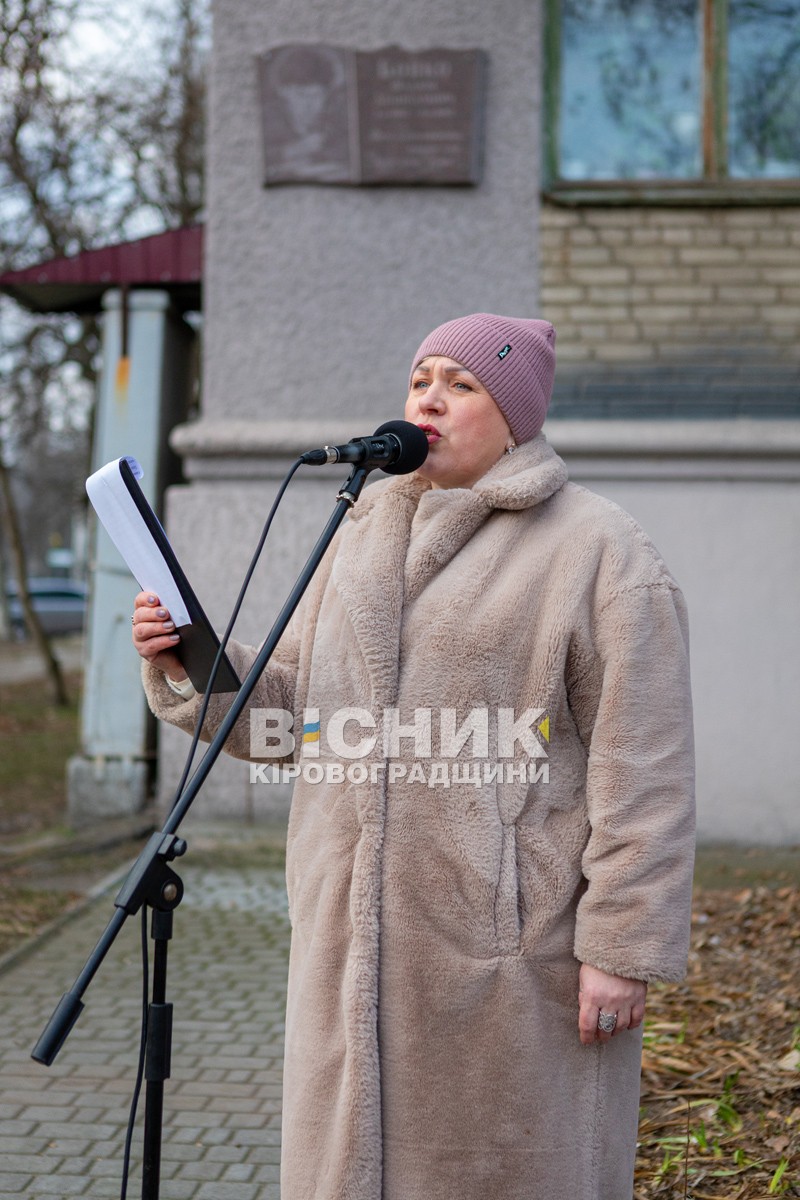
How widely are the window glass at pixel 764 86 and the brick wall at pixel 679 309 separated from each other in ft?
1.36

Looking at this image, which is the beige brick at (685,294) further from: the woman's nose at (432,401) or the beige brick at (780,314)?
the woman's nose at (432,401)

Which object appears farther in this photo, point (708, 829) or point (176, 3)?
point (176, 3)

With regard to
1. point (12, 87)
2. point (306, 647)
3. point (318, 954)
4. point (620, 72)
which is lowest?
point (318, 954)

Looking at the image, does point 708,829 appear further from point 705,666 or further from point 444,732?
point 444,732

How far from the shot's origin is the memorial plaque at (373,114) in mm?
7441

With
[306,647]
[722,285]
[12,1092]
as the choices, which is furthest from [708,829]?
[306,647]

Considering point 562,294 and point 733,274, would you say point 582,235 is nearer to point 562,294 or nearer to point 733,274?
point 562,294

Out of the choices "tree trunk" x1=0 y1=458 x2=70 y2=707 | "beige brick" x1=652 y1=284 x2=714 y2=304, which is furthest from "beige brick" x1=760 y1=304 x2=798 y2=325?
"tree trunk" x1=0 y1=458 x2=70 y2=707

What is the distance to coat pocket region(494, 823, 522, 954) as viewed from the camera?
221cm

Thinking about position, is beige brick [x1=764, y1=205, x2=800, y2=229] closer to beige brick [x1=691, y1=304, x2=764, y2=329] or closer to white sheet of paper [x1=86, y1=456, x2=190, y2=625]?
beige brick [x1=691, y1=304, x2=764, y2=329]

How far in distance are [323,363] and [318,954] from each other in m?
5.72

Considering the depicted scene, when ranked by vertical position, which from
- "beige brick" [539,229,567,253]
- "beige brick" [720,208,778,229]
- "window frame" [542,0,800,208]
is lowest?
"beige brick" [539,229,567,253]

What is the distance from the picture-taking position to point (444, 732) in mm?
2307

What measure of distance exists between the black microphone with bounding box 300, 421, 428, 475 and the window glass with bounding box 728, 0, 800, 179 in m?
6.15
